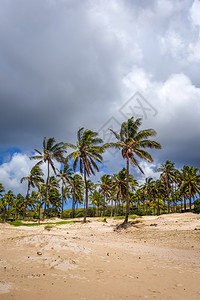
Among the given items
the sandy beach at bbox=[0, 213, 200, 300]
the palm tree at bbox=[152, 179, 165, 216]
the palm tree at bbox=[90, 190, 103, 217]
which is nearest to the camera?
the sandy beach at bbox=[0, 213, 200, 300]

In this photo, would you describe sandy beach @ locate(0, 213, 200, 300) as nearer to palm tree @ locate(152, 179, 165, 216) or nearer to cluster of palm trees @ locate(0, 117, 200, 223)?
cluster of palm trees @ locate(0, 117, 200, 223)

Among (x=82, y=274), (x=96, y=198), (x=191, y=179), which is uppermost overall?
(x=191, y=179)

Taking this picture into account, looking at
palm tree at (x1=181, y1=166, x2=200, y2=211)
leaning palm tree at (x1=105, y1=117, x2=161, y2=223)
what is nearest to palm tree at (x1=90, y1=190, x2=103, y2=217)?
palm tree at (x1=181, y1=166, x2=200, y2=211)

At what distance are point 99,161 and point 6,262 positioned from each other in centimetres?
2022

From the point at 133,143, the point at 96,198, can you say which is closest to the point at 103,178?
the point at 96,198

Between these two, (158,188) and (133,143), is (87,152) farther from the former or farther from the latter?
(158,188)

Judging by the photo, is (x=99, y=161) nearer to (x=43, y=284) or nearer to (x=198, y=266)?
(x=198, y=266)

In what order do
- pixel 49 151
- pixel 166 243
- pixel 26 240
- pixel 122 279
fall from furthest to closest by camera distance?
1. pixel 49 151
2. pixel 166 243
3. pixel 26 240
4. pixel 122 279

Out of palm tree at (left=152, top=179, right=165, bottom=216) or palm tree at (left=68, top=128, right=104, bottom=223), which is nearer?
palm tree at (left=68, top=128, right=104, bottom=223)

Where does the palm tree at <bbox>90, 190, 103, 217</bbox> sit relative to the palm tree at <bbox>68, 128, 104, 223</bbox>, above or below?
below

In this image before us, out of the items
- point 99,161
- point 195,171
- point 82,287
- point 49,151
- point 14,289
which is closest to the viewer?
point 14,289

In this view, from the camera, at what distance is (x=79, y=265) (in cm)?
583

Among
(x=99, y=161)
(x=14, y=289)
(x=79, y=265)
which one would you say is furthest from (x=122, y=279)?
(x=99, y=161)

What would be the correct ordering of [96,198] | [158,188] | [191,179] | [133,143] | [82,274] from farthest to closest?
[96,198] < [158,188] < [191,179] < [133,143] < [82,274]
